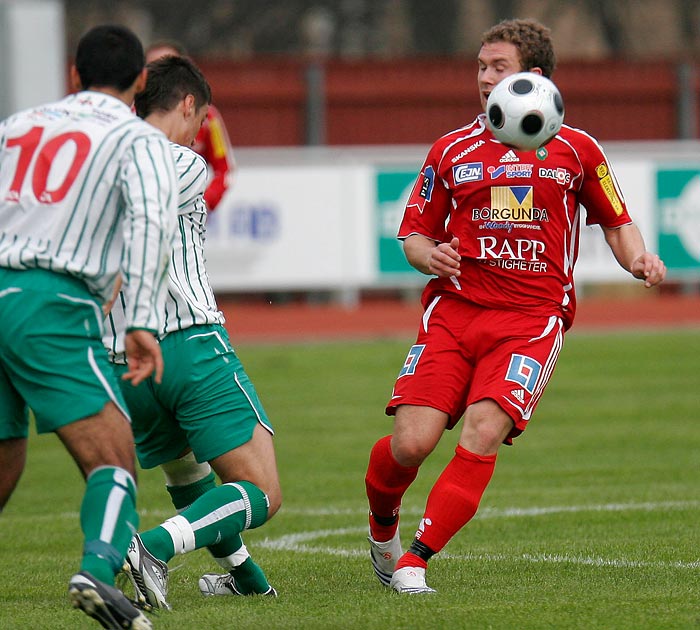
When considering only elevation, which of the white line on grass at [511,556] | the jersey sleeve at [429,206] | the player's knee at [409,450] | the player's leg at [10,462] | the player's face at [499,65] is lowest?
the white line on grass at [511,556]

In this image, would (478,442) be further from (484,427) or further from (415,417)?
(415,417)

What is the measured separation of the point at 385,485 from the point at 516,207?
4.18ft

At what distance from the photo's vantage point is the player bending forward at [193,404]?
5.52 meters

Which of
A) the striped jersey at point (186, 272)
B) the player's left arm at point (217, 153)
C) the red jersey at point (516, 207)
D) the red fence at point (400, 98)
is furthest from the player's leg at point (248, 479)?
the red fence at point (400, 98)

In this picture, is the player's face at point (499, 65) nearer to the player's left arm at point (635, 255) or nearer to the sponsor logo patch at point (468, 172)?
the sponsor logo patch at point (468, 172)

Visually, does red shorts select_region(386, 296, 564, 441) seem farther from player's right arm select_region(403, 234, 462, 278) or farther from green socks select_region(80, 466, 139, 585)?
green socks select_region(80, 466, 139, 585)

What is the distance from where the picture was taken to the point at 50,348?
15.6ft

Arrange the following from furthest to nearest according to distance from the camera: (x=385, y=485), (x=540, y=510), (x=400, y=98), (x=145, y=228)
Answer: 1. (x=400, y=98)
2. (x=540, y=510)
3. (x=385, y=485)
4. (x=145, y=228)

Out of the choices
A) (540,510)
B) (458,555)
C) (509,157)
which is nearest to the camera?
(509,157)

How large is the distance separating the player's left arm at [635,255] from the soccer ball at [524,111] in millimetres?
562

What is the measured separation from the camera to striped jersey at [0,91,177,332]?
4.74m

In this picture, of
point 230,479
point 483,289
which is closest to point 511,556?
point 483,289

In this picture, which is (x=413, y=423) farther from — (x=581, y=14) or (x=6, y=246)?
(x=581, y=14)

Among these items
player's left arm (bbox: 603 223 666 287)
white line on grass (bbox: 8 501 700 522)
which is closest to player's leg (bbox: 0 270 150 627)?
player's left arm (bbox: 603 223 666 287)
